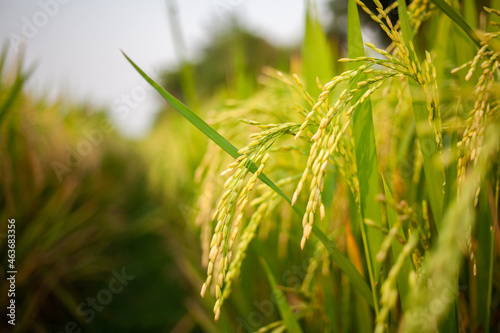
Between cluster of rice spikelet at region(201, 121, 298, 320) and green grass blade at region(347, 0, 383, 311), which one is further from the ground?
cluster of rice spikelet at region(201, 121, 298, 320)

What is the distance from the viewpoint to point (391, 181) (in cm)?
100

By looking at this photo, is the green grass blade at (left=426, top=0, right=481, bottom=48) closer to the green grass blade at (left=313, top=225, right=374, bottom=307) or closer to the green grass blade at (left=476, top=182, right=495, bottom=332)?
the green grass blade at (left=476, top=182, right=495, bottom=332)

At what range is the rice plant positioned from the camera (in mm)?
465

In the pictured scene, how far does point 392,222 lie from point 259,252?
0.65m

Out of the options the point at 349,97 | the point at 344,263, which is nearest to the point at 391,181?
the point at 344,263

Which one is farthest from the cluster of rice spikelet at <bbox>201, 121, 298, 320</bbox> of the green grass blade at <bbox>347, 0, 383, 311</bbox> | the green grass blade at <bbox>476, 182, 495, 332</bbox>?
the green grass blade at <bbox>476, 182, 495, 332</bbox>

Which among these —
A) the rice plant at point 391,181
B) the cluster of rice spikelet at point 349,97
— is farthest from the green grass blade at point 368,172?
the cluster of rice spikelet at point 349,97

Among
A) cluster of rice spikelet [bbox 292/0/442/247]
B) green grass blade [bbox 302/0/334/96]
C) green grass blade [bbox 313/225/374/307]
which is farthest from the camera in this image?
green grass blade [bbox 302/0/334/96]

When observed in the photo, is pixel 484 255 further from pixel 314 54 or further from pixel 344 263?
pixel 314 54

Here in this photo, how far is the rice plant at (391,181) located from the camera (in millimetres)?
465

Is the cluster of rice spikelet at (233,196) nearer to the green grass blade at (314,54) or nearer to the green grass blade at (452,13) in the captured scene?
the green grass blade at (452,13)

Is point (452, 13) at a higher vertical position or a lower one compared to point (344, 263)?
higher

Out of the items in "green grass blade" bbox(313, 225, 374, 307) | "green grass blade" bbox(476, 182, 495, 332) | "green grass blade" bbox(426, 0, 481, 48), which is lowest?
"green grass blade" bbox(476, 182, 495, 332)

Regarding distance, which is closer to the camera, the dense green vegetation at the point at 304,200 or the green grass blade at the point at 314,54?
the dense green vegetation at the point at 304,200
